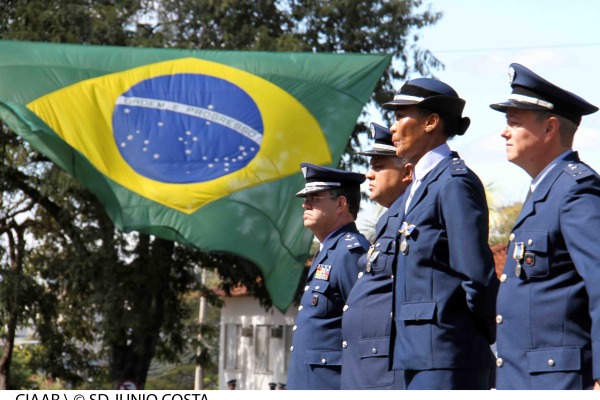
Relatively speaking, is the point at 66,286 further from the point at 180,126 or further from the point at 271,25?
the point at 180,126

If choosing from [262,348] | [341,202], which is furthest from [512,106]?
[262,348]

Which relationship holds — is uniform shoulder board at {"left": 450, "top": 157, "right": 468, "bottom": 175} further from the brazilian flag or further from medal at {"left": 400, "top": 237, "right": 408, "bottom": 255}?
the brazilian flag

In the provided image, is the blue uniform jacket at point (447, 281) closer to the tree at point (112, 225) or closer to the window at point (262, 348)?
the tree at point (112, 225)

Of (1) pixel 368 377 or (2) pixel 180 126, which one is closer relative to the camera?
(1) pixel 368 377

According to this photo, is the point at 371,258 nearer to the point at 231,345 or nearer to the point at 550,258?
the point at 550,258

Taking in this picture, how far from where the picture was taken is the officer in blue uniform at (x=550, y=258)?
139 inches

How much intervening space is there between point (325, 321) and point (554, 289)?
238 cm

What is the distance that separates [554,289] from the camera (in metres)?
3.63

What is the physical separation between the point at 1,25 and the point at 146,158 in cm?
739

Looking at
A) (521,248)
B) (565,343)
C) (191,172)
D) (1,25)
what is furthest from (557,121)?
(1,25)

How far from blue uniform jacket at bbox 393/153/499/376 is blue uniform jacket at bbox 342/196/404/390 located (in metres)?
0.30

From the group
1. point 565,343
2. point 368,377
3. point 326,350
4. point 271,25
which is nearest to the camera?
point 565,343

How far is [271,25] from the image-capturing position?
1905 centimetres

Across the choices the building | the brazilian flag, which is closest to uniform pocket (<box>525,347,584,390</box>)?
the brazilian flag
